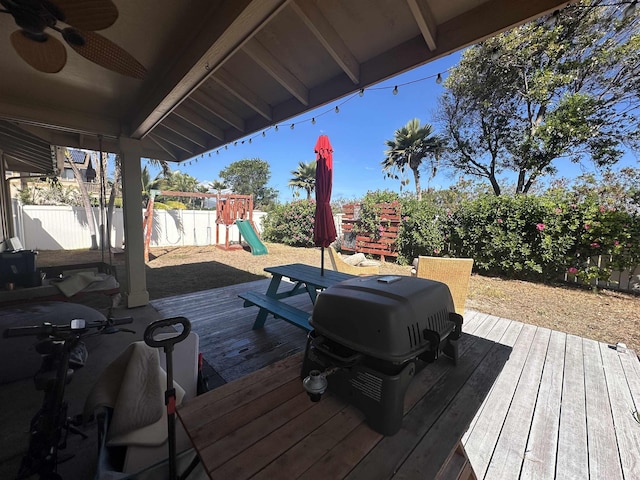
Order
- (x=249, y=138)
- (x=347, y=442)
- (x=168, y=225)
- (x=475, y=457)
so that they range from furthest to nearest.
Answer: (x=168, y=225) → (x=249, y=138) → (x=475, y=457) → (x=347, y=442)

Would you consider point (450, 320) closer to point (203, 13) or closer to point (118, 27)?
point (203, 13)

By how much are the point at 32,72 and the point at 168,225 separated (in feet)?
28.1

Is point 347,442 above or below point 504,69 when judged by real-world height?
below

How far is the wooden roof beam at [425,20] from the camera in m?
1.35

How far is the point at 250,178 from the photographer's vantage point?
31.8 m

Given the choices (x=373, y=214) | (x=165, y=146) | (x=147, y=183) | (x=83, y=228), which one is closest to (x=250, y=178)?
(x=147, y=183)

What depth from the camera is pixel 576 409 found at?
5.90 feet

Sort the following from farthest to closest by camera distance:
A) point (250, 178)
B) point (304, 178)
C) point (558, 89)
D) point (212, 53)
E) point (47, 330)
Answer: point (250, 178) → point (304, 178) → point (558, 89) → point (212, 53) → point (47, 330)

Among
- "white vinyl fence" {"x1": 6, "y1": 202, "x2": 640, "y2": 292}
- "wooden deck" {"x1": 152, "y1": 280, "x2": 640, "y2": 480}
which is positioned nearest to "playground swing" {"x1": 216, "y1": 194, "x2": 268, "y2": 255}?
"white vinyl fence" {"x1": 6, "y1": 202, "x2": 640, "y2": 292}

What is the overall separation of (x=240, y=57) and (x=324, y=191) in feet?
4.86

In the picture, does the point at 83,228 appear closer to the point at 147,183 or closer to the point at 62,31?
the point at 147,183

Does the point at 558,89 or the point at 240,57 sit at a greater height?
the point at 558,89

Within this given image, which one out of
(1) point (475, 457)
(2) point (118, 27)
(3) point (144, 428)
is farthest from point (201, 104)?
(1) point (475, 457)

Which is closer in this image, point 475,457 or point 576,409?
point 475,457
